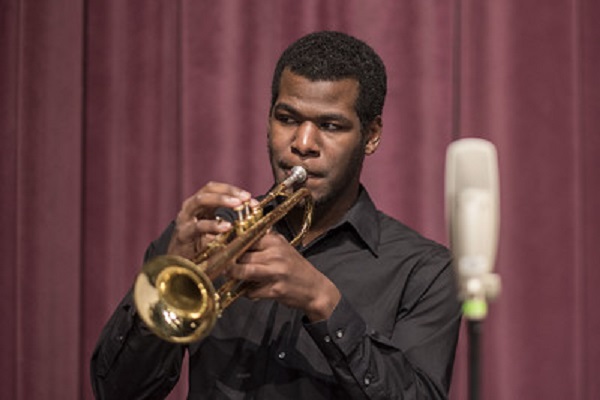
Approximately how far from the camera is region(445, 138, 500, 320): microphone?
1.04m

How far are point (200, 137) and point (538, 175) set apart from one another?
103 centimetres

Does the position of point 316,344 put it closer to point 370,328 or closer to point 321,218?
point 370,328

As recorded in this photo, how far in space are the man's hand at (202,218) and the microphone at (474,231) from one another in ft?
1.63

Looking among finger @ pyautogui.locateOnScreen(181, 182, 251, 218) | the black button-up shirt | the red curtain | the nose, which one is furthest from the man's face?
the red curtain

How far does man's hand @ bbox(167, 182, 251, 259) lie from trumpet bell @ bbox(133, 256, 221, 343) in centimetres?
6

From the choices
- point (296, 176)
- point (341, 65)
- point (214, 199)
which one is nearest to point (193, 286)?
point (214, 199)

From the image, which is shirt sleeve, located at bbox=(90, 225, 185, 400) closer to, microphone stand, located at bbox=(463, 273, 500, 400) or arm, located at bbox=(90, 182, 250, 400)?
arm, located at bbox=(90, 182, 250, 400)

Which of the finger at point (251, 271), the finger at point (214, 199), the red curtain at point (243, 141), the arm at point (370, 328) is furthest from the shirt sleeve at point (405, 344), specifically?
the red curtain at point (243, 141)

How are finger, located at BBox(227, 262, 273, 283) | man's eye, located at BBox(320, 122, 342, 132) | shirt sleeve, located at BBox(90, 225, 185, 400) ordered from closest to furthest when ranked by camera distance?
1. finger, located at BBox(227, 262, 273, 283)
2. shirt sleeve, located at BBox(90, 225, 185, 400)
3. man's eye, located at BBox(320, 122, 342, 132)

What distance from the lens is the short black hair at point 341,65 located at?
173 centimetres

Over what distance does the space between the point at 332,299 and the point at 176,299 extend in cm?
28

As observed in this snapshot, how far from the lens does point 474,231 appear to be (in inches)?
41.2

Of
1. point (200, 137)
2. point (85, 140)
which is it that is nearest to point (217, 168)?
point (200, 137)

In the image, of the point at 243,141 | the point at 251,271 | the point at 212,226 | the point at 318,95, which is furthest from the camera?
the point at 243,141
